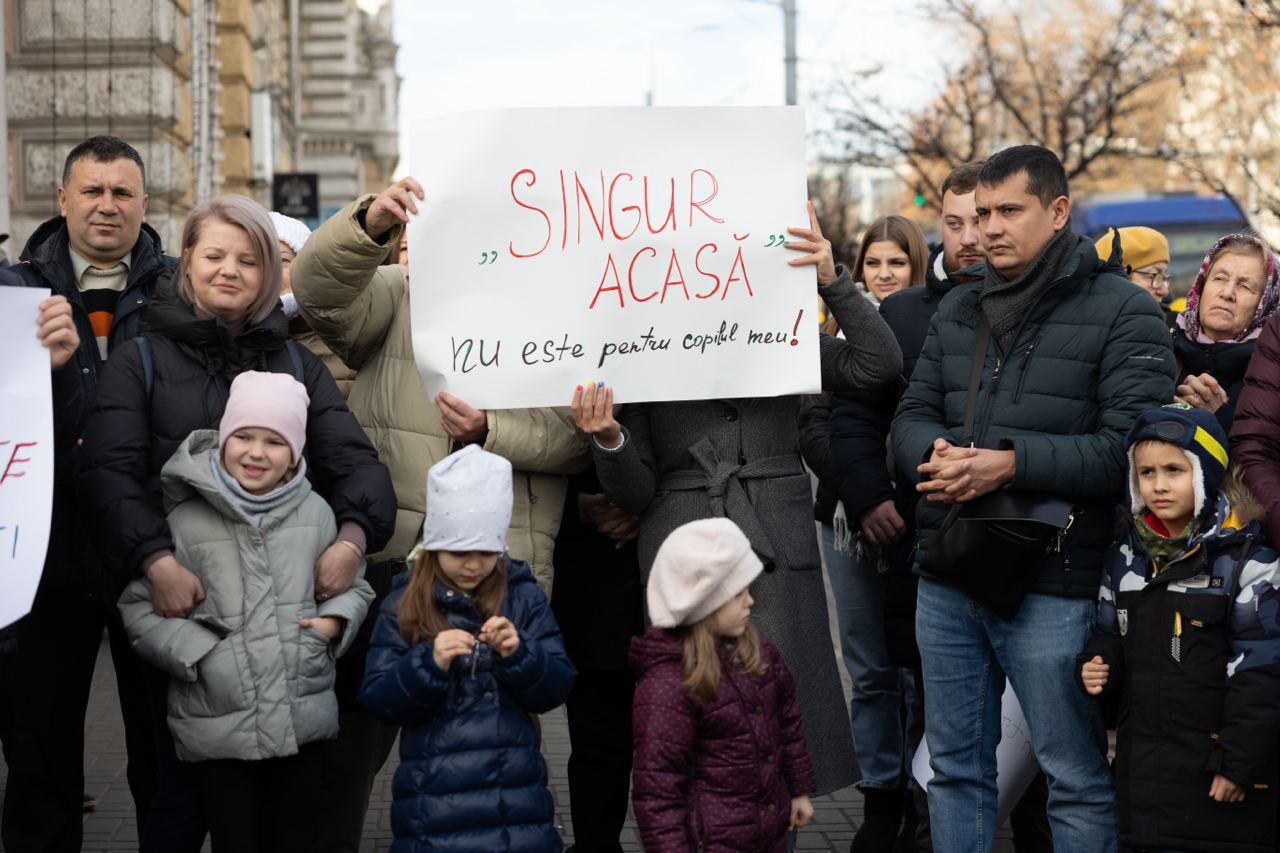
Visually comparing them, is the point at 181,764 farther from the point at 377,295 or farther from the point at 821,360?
the point at 821,360

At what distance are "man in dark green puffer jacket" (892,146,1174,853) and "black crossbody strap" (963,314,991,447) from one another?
16 mm

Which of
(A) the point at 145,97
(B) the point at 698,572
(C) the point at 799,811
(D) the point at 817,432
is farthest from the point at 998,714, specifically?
(A) the point at 145,97

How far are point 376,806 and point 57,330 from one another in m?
2.91

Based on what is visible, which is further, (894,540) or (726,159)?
(894,540)

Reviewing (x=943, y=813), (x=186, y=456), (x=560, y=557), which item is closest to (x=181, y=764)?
(x=186, y=456)

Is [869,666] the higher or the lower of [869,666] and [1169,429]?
the lower

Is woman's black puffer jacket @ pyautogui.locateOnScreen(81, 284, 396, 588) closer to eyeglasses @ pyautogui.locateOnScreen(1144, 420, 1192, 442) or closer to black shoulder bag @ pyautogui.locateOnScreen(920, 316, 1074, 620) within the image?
black shoulder bag @ pyautogui.locateOnScreen(920, 316, 1074, 620)

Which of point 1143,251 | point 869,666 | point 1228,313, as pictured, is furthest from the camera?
point 1143,251

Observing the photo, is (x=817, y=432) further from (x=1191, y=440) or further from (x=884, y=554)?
(x=1191, y=440)

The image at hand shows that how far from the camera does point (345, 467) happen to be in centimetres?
447

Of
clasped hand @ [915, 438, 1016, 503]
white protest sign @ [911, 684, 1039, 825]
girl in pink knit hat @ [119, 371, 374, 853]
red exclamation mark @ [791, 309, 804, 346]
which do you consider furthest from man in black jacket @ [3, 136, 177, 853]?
white protest sign @ [911, 684, 1039, 825]

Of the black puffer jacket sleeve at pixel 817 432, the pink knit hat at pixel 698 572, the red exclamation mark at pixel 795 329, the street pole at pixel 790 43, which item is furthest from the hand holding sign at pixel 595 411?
the street pole at pixel 790 43

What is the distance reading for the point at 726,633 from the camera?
4.22 m

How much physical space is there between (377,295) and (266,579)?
97 centimetres
